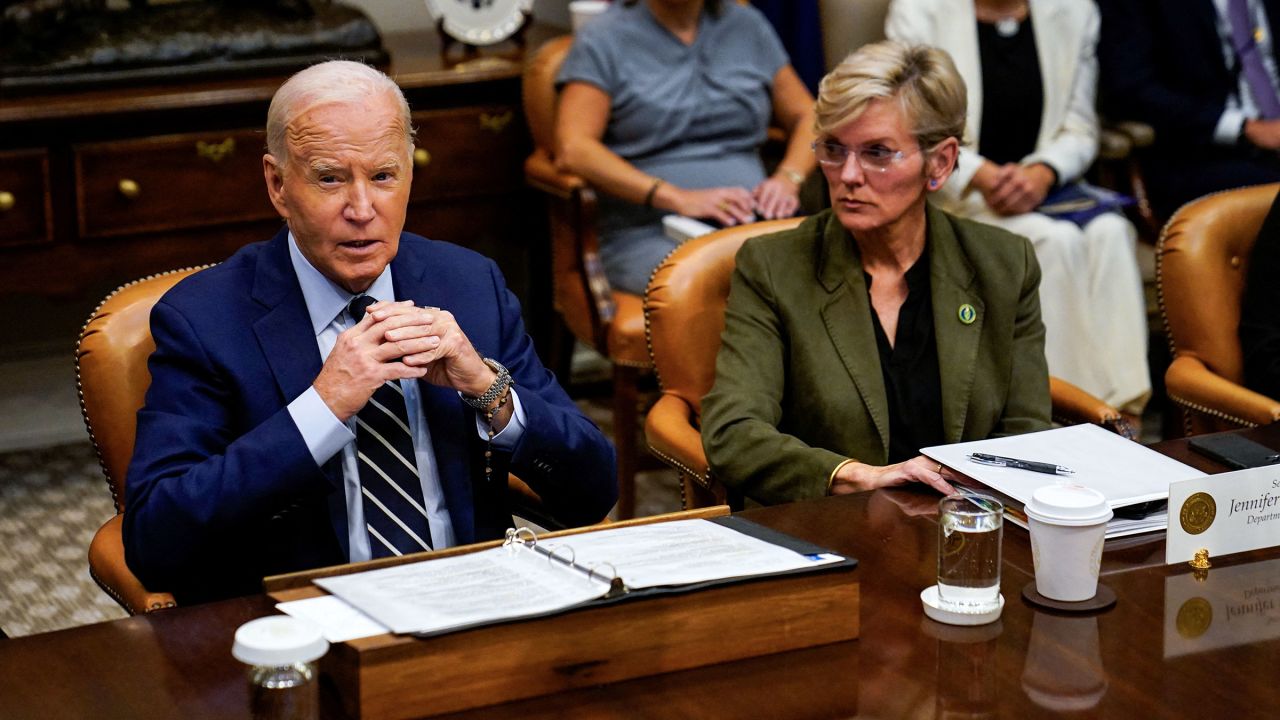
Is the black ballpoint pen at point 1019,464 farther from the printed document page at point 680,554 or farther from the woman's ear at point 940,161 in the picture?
the woman's ear at point 940,161

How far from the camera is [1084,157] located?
439 cm

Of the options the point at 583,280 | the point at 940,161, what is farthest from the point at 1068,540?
the point at 583,280

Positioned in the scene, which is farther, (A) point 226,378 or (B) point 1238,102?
(B) point 1238,102

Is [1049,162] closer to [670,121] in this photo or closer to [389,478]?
[670,121]

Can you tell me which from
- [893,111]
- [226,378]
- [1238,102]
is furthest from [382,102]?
[1238,102]

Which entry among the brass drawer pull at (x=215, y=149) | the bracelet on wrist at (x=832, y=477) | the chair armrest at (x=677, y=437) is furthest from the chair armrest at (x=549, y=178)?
the bracelet on wrist at (x=832, y=477)

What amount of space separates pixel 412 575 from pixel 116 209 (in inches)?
112

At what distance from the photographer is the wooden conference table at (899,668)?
1.59 meters

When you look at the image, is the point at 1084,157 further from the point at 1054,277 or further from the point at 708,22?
the point at 708,22

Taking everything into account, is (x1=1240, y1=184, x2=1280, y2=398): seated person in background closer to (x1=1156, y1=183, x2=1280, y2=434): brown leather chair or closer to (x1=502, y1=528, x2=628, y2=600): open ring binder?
(x1=1156, y1=183, x2=1280, y2=434): brown leather chair

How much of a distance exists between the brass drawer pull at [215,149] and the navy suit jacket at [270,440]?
6.77ft

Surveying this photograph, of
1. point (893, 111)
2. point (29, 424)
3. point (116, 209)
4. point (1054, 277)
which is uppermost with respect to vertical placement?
point (893, 111)

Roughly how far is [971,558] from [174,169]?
9.79 ft

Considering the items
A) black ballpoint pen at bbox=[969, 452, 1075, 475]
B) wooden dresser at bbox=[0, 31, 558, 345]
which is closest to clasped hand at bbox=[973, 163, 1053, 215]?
wooden dresser at bbox=[0, 31, 558, 345]
